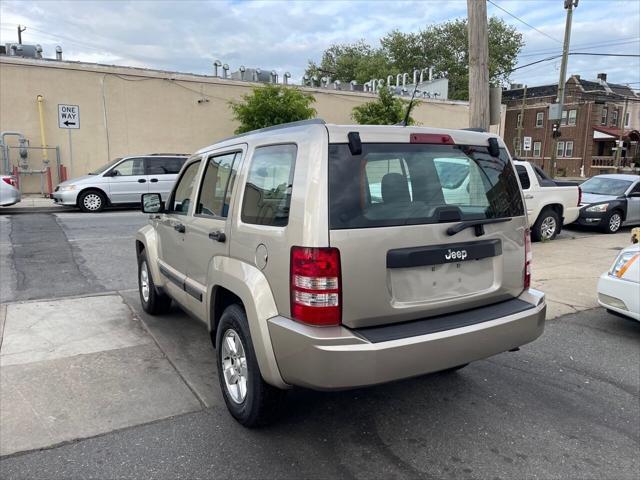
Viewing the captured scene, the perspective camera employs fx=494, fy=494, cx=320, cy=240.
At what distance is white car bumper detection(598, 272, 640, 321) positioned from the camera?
15.2 feet

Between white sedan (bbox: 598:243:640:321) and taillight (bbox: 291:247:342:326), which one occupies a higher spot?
taillight (bbox: 291:247:342:326)

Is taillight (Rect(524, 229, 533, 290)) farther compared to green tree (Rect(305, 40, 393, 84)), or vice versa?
green tree (Rect(305, 40, 393, 84))

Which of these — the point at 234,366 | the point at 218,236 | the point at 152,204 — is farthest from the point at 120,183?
→ the point at 234,366

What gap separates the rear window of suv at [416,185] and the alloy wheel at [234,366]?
1138mm

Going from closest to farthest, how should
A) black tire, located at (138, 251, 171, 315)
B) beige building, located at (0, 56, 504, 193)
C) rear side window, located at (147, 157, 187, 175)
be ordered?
black tire, located at (138, 251, 171, 315) → rear side window, located at (147, 157, 187, 175) → beige building, located at (0, 56, 504, 193)

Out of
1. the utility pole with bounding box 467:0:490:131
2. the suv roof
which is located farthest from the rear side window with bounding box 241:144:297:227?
the utility pole with bounding box 467:0:490:131

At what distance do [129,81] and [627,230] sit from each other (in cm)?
1812

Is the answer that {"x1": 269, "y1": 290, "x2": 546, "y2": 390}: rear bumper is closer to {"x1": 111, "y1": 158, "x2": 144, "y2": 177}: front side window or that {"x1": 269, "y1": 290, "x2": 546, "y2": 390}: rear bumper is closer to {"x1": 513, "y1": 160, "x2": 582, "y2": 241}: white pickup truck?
{"x1": 513, "y1": 160, "x2": 582, "y2": 241}: white pickup truck

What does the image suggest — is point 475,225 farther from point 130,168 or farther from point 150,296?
point 130,168

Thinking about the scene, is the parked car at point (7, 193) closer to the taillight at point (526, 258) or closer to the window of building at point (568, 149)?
the taillight at point (526, 258)

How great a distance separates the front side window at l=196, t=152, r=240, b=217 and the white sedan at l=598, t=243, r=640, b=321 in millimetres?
3834

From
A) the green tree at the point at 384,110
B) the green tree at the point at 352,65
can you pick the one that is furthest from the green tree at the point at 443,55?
the green tree at the point at 384,110

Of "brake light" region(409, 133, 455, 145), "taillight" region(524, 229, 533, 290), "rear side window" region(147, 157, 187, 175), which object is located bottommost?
"taillight" region(524, 229, 533, 290)

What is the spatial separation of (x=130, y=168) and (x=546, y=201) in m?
12.0
